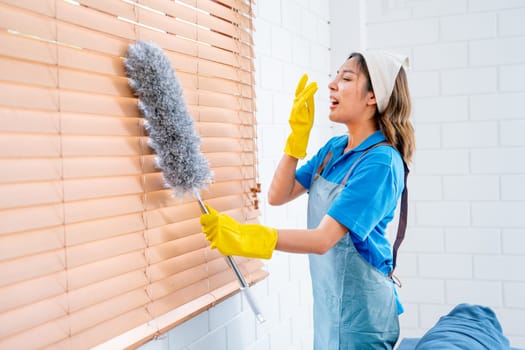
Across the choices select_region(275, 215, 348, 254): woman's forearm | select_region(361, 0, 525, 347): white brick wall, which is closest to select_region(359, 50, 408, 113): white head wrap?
select_region(275, 215, 348, 254): woman's forearm

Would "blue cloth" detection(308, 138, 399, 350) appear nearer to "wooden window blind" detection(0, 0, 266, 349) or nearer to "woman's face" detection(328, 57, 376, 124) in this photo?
"woman's face" detection(328, 57, 376, 124)

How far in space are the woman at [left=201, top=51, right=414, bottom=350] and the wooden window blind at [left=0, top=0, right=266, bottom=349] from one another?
291 millimetres

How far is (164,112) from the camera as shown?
Answer: 114cm

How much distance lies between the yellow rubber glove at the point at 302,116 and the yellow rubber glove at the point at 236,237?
41cm

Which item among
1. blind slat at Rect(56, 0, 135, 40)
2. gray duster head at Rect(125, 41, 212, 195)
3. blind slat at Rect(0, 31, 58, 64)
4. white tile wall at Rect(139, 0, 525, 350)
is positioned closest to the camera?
blind slat at Rect(0, 31, 58, 64)

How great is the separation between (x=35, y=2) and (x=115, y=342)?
72 centimetres

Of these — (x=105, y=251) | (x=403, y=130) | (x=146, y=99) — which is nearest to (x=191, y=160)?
(x=146, y=99)

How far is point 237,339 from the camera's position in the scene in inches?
65.2

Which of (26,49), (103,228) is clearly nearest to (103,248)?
(103,228)

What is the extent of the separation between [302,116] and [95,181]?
2.22 ft

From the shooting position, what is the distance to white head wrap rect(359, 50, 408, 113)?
1484 mm

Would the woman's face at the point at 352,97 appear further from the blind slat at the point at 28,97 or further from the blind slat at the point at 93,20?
the blind slat at the point at 28,97

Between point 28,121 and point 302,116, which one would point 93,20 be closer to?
point 28,121

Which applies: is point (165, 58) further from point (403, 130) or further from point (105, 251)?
point (403, 130)
